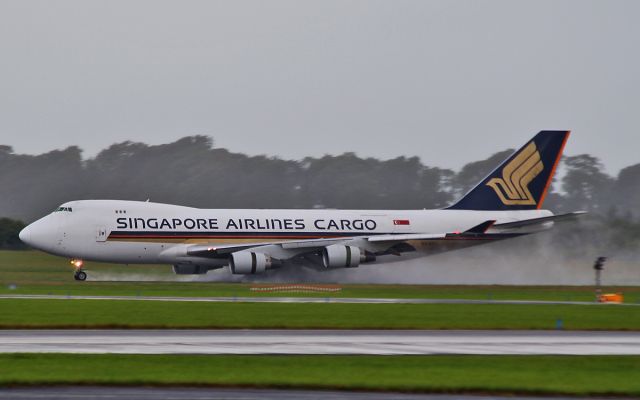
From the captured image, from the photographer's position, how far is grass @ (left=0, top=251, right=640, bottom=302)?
4666cm

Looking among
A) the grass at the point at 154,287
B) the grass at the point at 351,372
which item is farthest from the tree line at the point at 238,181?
the grass at the point at 351,372

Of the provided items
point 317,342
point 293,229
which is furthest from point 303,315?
point 293,229

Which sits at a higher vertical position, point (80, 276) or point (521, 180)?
point (521, 180)

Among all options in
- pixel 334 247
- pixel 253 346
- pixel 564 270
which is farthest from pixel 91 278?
pixel 253 346

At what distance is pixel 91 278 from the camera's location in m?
58.8

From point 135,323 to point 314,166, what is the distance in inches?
2343

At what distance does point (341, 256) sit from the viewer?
58750 millimetres

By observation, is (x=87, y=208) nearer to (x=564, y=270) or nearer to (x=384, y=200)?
(x=564, y=270)

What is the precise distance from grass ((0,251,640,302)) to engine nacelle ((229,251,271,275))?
3.29 ft

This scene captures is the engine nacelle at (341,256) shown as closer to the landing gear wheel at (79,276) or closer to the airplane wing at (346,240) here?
the airplane wing at (346,240)

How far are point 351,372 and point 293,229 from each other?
40392 mm

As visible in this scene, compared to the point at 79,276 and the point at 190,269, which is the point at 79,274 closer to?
the point at 79,276

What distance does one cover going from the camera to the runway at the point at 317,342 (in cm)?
2373

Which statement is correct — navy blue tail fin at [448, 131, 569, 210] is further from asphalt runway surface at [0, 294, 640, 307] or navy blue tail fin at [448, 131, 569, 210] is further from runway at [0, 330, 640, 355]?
runway at [0, 330, 640, 355]
